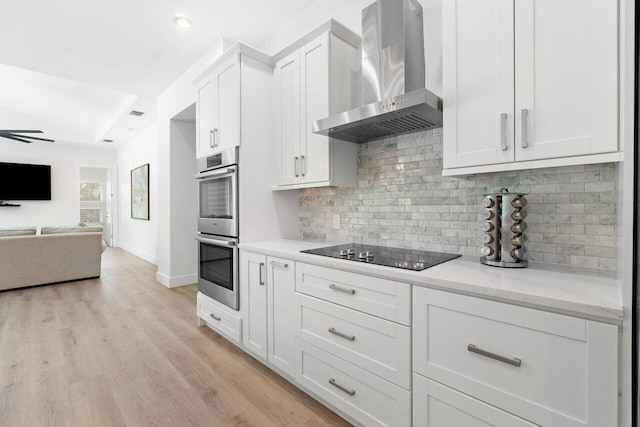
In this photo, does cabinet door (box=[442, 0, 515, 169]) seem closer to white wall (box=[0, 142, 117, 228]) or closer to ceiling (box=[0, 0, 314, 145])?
ceiling (box=[0, 0, 314, 145])

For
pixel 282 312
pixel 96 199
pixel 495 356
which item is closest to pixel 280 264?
pixel 282 312

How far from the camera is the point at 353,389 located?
1537 mm

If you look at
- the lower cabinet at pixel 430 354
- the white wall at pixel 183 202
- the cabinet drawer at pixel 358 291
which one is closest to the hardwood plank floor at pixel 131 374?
the lower cabinet at pixel 430 354

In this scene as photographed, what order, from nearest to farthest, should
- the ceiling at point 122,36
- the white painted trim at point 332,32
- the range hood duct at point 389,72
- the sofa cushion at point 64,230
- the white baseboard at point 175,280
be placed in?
1. the range hood duct at point 389,72
2. the white painted trim at point 332,32
3. the ceiling at point 122,36
4. the white baseboard at point 175,280
5. the sofa cushion at point 64,230

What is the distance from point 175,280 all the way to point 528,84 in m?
4.47

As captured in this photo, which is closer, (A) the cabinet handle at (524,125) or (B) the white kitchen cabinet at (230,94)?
(A) the cabinet handle at (524,125)

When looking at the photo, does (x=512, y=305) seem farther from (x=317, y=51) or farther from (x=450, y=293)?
(x=317, y=51)

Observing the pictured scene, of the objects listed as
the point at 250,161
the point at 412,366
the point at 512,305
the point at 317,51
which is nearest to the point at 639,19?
the point at 512,305

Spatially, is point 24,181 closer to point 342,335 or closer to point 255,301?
point 255,301

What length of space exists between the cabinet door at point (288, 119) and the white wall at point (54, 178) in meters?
7.63

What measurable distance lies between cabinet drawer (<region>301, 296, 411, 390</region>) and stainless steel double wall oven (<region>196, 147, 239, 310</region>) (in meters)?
0.89

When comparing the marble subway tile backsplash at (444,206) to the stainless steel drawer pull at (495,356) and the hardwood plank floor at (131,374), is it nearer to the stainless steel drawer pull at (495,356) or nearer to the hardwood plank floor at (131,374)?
the stainless steel drawer pull at (495,356)

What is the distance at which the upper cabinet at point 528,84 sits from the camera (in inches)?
41.9

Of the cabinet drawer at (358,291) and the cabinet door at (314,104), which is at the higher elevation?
the cabinet door at (314,104)
